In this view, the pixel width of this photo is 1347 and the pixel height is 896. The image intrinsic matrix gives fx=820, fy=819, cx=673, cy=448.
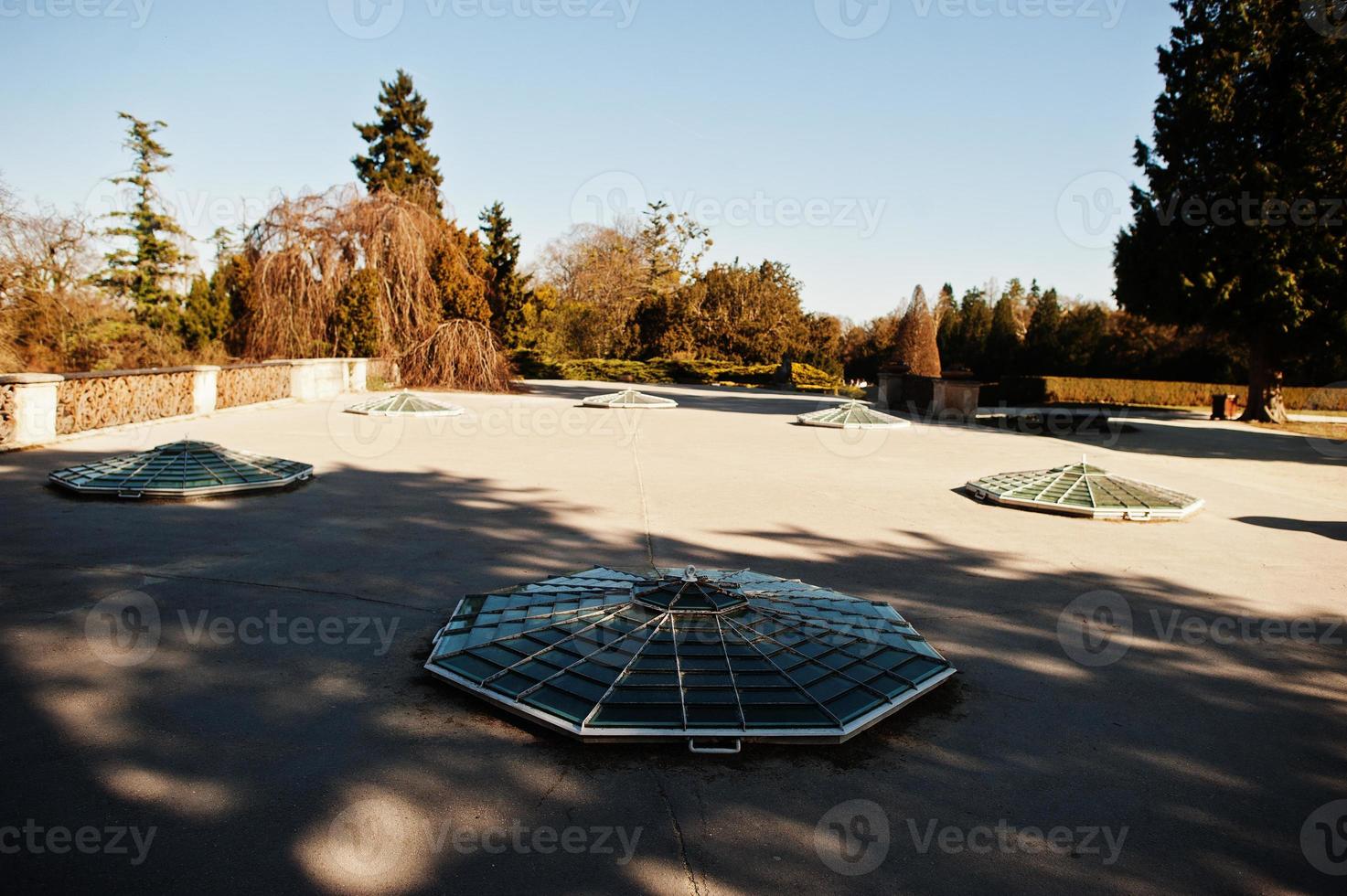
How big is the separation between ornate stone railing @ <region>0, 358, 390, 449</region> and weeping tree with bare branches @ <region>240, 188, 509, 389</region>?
2.76m

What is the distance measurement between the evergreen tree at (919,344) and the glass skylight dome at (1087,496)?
2288cm

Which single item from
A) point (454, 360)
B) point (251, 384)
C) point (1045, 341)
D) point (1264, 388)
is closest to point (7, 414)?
point (251, 384)

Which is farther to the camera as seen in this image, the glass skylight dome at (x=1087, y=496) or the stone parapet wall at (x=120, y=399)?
the stone parapet wall at (x=120, y=399)

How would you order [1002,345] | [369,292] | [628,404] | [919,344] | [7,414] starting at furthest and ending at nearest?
[1002,345]
[919,344]
[369,292]
[628,404]
[7,414]

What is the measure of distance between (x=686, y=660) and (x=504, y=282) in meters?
26.9

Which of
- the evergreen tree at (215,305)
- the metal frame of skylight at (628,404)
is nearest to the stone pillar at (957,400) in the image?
the metal frame of skylight at (628,404)

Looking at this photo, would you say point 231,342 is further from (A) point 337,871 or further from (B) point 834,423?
(A) point 337,871

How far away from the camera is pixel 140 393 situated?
12422 millimetres

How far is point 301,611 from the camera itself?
4.51 metres

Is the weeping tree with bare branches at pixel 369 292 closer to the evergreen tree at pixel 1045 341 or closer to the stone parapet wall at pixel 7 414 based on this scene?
the stone parapet wall at pixel 7 414

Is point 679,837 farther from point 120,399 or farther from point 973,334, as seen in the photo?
point 973,334

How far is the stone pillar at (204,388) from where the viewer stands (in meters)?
14.3

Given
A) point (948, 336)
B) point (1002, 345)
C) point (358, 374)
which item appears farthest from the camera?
point (948, 336)

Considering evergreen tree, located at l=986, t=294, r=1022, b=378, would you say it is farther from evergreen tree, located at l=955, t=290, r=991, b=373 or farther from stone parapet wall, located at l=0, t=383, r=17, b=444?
stone parapet wall, located at l=0, t=383, r=17, b=444
